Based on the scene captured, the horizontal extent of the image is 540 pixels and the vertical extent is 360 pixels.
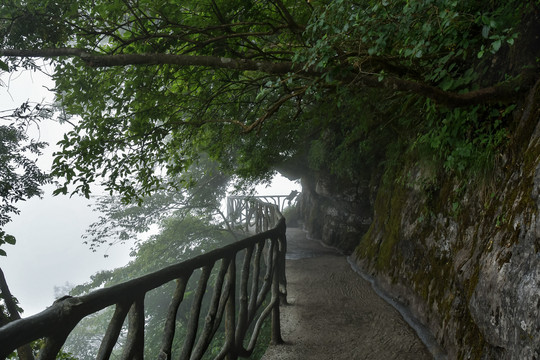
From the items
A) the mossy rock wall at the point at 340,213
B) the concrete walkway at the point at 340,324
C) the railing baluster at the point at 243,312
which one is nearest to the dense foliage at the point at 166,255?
the mossy rock wall at the point at 340,213

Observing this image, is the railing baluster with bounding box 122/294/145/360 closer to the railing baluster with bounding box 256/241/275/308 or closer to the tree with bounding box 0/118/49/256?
the railing baluster with bounding box 256/241/275/308

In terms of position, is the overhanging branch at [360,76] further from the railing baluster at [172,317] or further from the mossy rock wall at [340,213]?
the mossy rock wall at [340,213]

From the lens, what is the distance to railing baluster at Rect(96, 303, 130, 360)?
168 cm

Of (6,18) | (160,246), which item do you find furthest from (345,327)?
(160,246)

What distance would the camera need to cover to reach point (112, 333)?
1729 millimetres

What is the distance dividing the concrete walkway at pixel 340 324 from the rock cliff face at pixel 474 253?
1.12 feet

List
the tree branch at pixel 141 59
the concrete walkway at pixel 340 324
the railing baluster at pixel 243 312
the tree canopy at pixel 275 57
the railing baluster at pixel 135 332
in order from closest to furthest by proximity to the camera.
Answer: the railing baluster at pixel 135 332
the tree canopy at pixel 275 57
the tree branch at pixel 141 59
the railing baluster at pixel 243 312
the concrete walkway at pixel 340 324

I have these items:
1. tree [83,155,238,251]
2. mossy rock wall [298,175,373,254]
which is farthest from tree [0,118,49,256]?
tree [83,155,238,251]

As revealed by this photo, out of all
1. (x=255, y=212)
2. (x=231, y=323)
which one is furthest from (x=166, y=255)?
(x=231, y=323)

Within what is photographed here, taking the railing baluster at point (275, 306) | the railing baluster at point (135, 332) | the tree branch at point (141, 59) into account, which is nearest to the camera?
the railing baluster at point (135, 332)

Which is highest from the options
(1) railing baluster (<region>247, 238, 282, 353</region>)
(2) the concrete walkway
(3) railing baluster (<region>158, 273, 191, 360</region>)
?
(3) railing baluster (<region>158, 273, 191, 360</region>)

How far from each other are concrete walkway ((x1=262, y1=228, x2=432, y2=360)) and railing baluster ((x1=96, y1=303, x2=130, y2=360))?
7.74 feet

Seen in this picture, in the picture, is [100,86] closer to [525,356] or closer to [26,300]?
[525,356]

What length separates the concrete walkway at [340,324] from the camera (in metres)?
3.63
